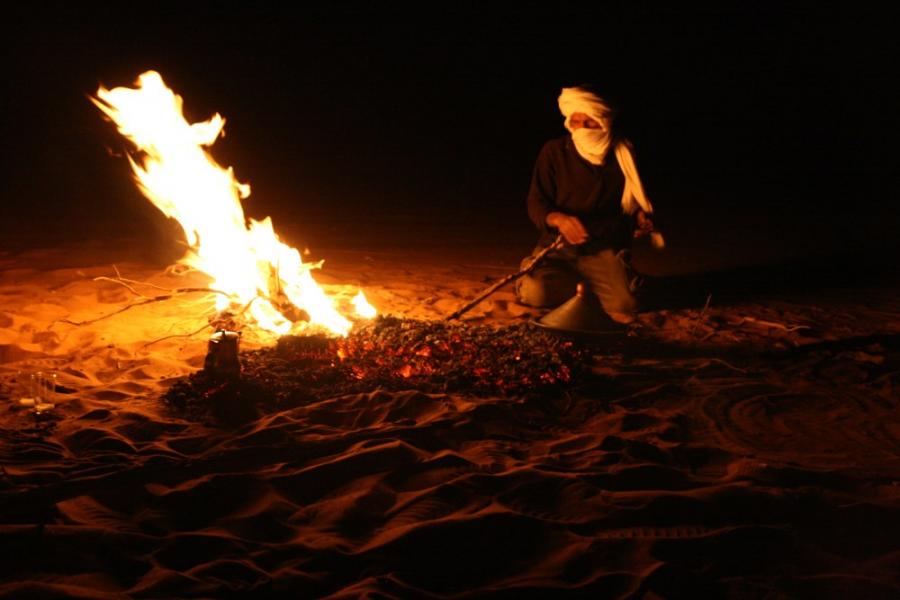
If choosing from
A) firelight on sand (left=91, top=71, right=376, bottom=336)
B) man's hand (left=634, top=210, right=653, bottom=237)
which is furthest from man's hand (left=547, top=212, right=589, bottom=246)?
firelight on sand (left=91, top=71, right=376, bottom=336)

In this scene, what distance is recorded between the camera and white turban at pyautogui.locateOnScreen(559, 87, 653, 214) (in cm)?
620

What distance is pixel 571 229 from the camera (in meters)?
6.07

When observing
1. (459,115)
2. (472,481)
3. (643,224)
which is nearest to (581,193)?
(643,224)

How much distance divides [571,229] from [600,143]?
847mm

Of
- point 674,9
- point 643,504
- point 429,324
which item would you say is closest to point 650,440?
point 643,504

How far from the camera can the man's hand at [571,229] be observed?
605 centimetres

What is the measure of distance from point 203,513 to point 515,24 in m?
25.6

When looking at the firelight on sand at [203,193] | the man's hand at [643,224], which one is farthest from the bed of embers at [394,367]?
the man's hand at [643,224]

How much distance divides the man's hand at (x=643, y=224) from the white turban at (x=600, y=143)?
0.05 metres

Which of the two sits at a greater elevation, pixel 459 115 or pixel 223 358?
pixel 459 115

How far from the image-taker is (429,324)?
18.3 ft

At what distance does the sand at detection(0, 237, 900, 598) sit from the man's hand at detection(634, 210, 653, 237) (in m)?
0.99

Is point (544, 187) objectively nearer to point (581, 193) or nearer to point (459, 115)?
point (581, 193)

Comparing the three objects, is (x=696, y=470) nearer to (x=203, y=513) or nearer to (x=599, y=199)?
(x=203, y=513)
